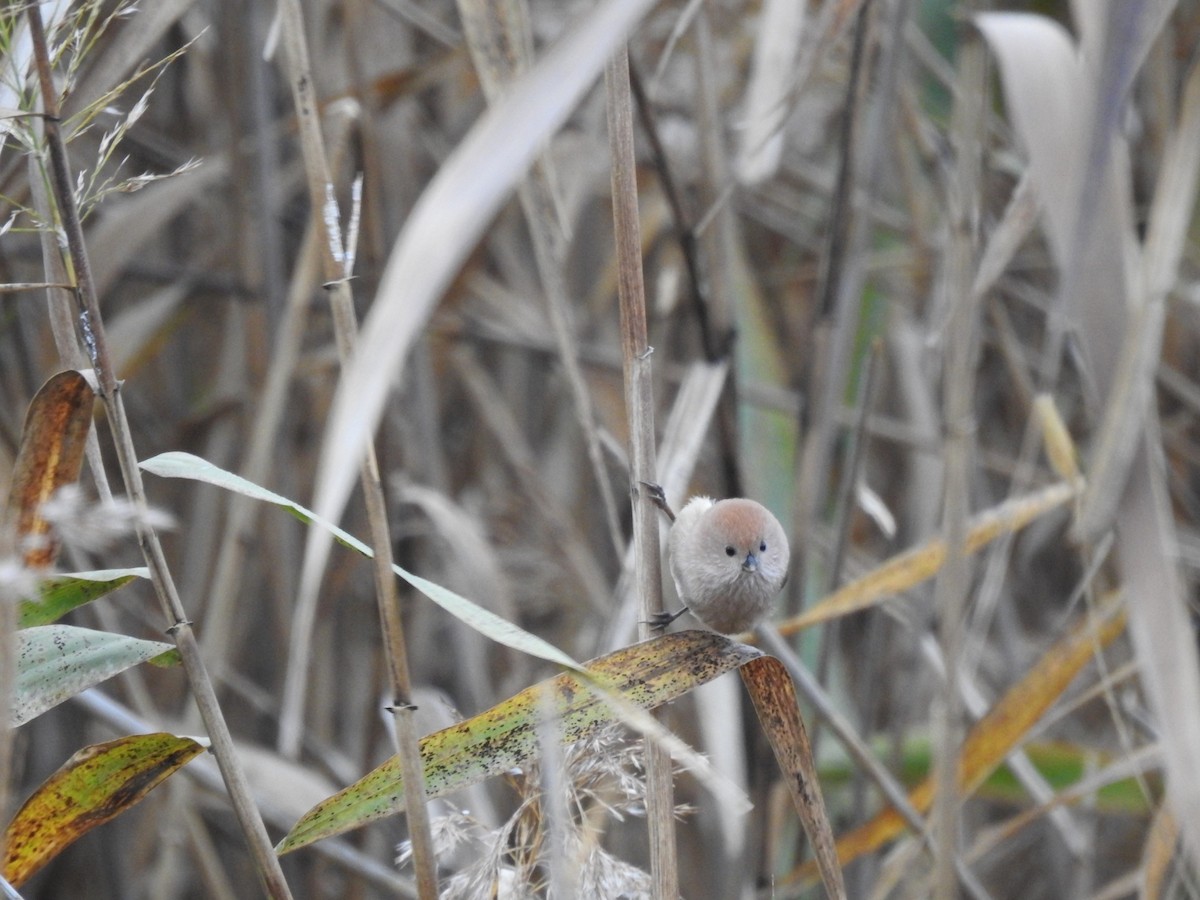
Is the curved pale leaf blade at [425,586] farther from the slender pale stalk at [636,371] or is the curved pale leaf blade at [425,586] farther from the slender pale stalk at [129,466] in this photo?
the slender pale stalk at [636,371]

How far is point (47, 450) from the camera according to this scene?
2.51 feet

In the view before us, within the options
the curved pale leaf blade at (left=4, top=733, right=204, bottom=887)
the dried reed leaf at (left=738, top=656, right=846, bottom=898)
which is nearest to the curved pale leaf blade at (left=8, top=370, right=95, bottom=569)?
the curved pale leaf blade at (left=4, top=733, right=204, bottom=887)

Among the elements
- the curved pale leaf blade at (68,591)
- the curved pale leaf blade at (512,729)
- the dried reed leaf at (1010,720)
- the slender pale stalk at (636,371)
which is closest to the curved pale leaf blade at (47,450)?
the curved pale leaf blade at (68,591)

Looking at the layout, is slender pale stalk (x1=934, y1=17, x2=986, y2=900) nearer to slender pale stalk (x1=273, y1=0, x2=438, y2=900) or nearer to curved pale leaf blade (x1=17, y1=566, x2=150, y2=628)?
slender pale stalk (x1=273, y1=0, x2=438, y2=900)

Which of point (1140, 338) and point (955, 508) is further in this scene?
point (955, 508)

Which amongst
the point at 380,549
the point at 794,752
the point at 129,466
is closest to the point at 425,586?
the point at 380,549

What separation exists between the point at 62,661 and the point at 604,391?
1.58 meters

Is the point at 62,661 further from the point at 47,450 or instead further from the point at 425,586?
the point at 425,586

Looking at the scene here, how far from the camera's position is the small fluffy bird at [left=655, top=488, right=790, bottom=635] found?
131cm

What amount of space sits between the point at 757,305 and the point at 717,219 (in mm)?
436

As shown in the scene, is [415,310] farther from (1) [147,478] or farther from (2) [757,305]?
(1) [147,478]

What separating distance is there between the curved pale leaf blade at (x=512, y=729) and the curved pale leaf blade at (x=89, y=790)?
4.0 inches

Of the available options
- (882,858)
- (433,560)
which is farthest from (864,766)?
(433,560)

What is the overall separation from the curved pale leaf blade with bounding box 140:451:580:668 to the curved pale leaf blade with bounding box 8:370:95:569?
0.19 feet
